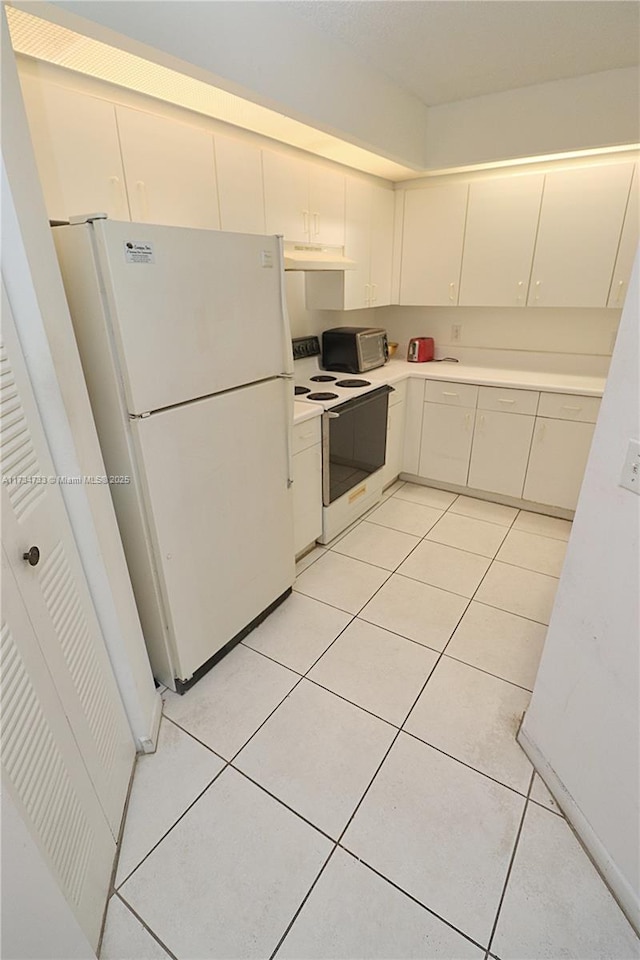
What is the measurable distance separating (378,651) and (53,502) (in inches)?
57.0

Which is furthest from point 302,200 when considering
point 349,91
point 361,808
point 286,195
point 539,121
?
point 361,808

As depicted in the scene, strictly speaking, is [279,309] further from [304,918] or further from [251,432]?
[304,918]

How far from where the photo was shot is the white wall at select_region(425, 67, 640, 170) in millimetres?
2342

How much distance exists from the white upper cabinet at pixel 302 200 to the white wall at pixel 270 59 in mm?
275

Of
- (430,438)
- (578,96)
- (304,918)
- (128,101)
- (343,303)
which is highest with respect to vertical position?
(578,96)

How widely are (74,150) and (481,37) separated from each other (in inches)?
71.8

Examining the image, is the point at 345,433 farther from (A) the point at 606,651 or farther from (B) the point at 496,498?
(A) the point at 606,651

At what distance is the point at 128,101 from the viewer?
1.65 meters

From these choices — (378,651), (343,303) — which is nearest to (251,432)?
(378,651)

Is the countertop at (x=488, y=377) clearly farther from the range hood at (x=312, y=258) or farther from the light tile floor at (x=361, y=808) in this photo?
the light tile floor at (x=361, y=808)

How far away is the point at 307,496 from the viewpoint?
249 cm

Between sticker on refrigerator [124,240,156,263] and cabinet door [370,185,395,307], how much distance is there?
7.22 feet

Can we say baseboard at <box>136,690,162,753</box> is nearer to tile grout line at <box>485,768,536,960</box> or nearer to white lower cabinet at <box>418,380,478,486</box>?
tile grout line at <box>485,768,536,960</box>

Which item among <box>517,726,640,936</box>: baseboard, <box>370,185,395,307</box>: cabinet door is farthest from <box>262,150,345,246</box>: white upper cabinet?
<box>517,726,640,936</box>: baseboard
